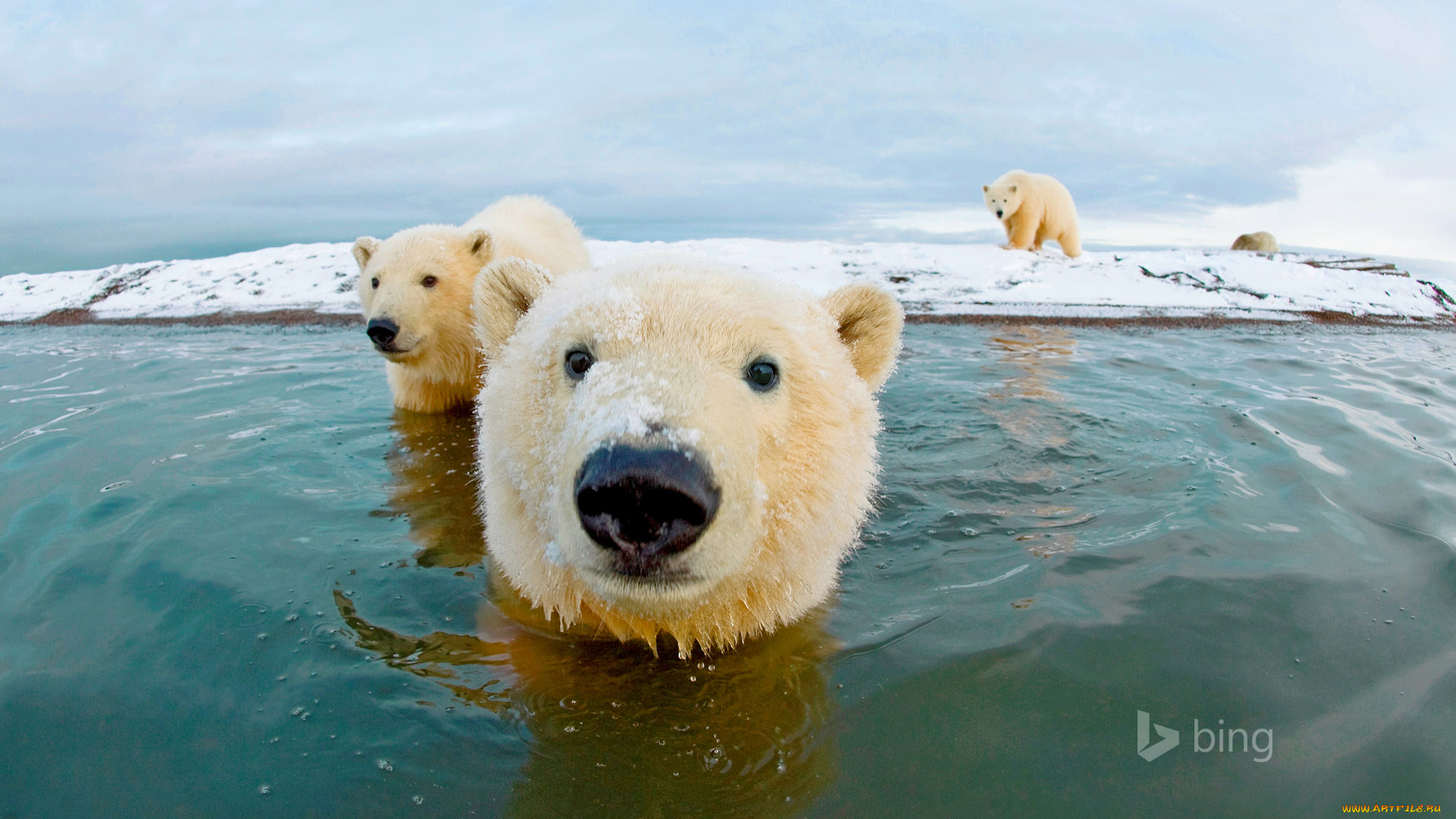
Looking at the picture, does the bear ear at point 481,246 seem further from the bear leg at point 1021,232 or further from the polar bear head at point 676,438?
the bear leg at point 1021,232

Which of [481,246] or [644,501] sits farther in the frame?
[481,246]

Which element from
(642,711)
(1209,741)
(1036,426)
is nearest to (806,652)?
(642,711)

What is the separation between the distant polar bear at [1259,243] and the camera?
73.8 feet

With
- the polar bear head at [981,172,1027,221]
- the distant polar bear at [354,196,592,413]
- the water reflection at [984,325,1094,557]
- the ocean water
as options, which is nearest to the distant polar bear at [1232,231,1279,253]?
the polar bear head at [981,172,1027,221]

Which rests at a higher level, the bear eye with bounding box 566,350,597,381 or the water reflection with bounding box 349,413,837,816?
the bear eye with bounding box 566,350,597,381

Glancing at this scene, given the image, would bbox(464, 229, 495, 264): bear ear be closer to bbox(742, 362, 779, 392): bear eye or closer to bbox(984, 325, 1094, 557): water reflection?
bbox(984, 325, 1094, 557): water reflection

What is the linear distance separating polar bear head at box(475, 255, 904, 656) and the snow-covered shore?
31.6ft

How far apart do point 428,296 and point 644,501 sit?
4.73 metres

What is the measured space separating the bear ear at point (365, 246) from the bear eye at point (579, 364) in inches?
195

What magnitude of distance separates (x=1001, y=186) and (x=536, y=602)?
1607 centimetres

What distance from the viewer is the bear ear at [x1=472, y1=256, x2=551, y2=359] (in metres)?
2.66

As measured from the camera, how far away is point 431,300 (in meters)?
5.70

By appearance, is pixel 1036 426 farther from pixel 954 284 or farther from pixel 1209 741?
pixel 954 284

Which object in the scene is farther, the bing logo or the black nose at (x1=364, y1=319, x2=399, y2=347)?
the black nose at (x1=364, y1=319, x2=399, y2=347)
